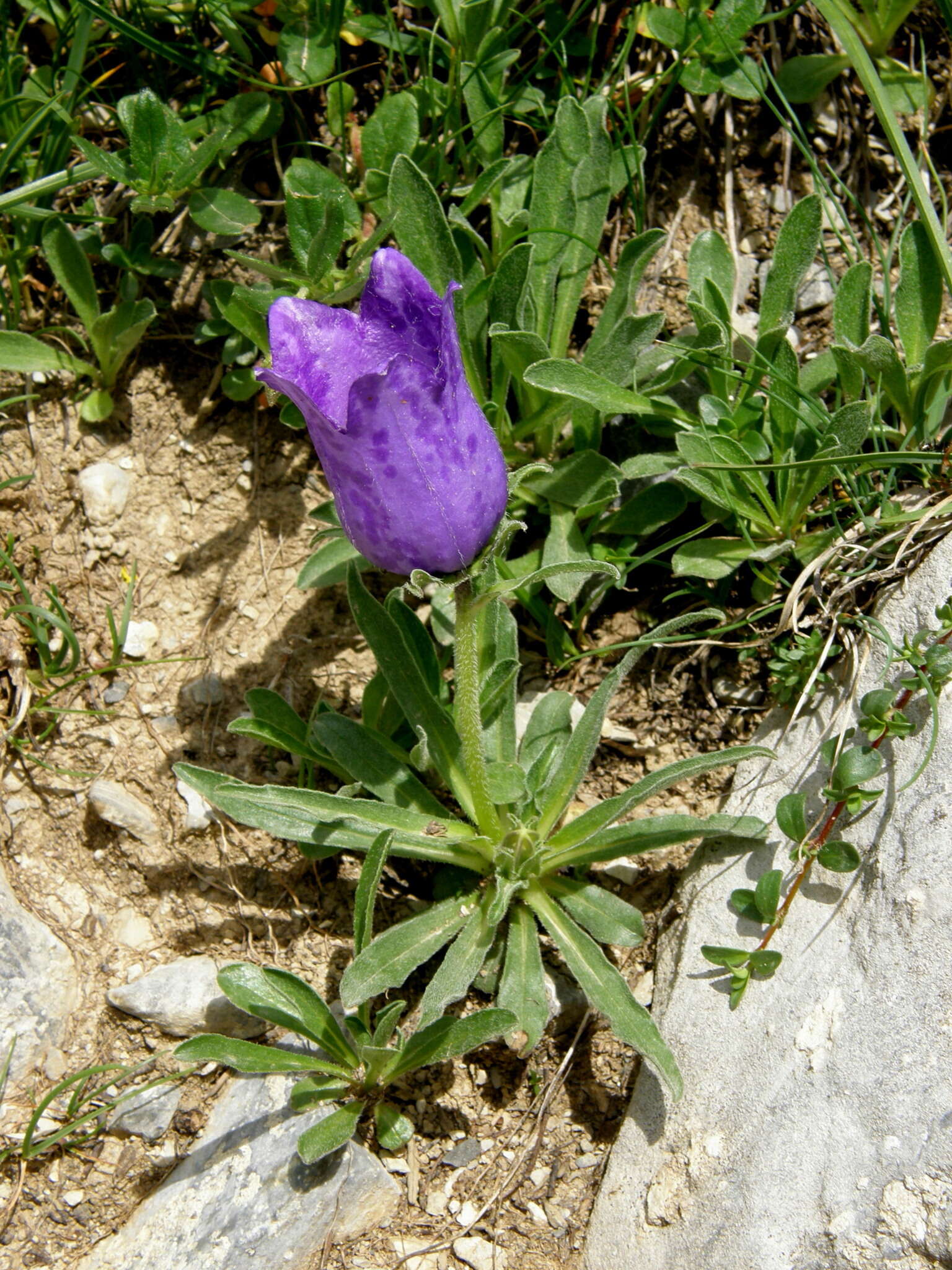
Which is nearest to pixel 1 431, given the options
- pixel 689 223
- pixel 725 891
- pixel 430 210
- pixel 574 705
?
pixel 430 210

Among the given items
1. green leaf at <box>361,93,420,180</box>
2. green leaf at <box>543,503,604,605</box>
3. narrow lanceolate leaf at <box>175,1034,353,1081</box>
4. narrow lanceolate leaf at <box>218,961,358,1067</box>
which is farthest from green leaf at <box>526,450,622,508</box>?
narrow lanceolate leaf at <box>175,1034,353,1081</box>

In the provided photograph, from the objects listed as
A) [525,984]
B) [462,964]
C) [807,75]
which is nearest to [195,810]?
[462,964]

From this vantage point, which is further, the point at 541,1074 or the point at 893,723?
the point at 541,1074

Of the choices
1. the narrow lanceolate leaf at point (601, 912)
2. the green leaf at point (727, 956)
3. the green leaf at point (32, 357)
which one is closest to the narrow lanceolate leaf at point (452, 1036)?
the narrow lanceolate leaf at point (601, 912)

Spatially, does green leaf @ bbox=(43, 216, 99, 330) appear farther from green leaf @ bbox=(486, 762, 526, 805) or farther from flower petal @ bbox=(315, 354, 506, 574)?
green leaf @ bbox=(486, 762, 526, 805)

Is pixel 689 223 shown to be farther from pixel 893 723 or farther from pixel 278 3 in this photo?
pixel 893 723

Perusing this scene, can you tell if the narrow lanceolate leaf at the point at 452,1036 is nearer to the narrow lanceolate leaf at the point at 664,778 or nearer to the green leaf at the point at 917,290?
the narrow lanceolate leaf at the point at 664,778
